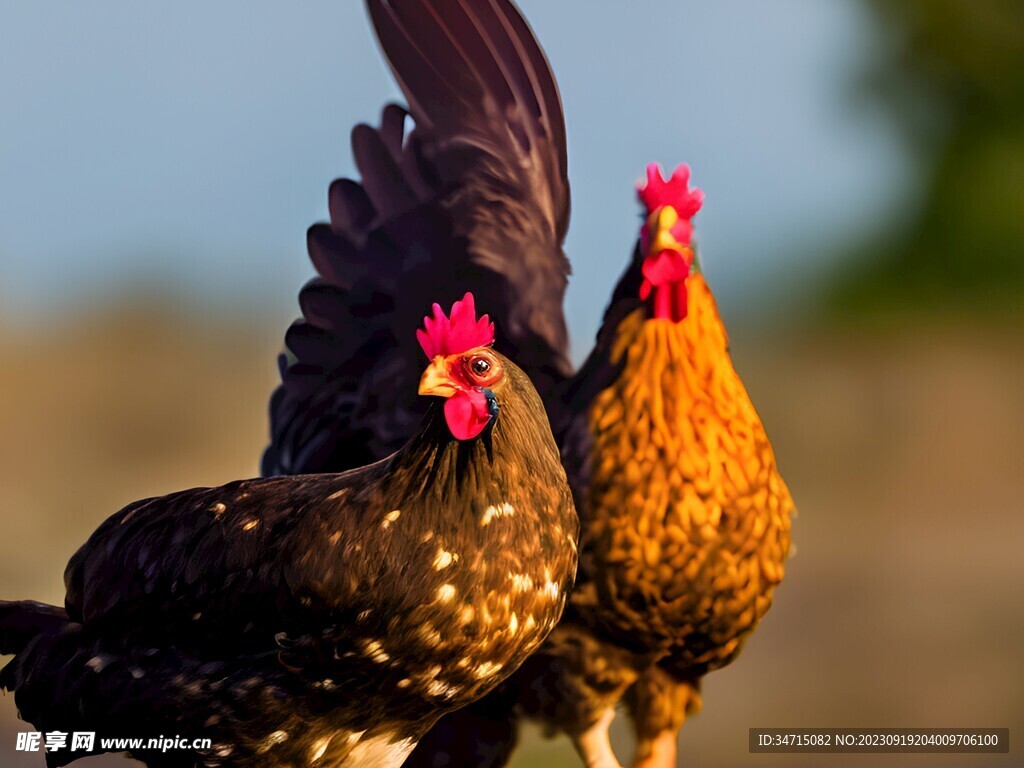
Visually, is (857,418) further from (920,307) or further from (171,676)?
(171,676)

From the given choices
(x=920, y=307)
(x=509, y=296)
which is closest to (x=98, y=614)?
(x=509, y=296)

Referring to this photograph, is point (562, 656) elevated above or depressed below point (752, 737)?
above

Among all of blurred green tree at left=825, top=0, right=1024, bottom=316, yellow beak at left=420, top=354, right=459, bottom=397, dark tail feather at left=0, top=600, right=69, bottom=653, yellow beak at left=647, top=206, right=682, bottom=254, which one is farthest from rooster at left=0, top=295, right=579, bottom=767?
blurred green tree at left=825, top=0, right=1024, bottom=316

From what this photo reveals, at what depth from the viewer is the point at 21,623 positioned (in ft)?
6.82

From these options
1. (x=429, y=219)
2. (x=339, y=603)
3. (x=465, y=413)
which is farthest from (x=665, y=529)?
(x=429, y=219)

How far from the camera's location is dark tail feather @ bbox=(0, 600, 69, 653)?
2.07 m

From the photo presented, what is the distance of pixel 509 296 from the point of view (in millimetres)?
2264

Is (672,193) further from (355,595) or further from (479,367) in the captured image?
(355,595)

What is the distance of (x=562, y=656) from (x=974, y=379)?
3.41 metres

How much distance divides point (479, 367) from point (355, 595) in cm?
41

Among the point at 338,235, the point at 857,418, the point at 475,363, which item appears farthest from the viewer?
the point at 857,418

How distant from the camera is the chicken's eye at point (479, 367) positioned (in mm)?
1729

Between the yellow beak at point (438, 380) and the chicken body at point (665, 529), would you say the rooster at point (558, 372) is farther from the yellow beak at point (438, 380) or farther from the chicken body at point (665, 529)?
the yellow beak at point (438, 380)

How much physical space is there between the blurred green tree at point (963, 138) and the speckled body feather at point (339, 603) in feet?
11.9
